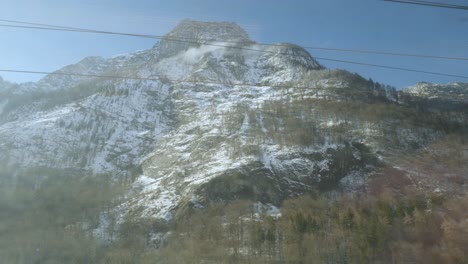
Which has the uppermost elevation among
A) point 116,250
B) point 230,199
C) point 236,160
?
point 236,160

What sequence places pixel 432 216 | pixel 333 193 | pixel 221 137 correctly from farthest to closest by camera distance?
pixel 221 137 → pixel 333 193 → pixel 432 216

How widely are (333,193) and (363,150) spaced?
2973 centimetres

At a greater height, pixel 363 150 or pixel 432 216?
pixel 363 150

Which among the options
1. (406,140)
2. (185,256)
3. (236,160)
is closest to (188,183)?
(236,160)

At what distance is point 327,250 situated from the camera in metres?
82.9

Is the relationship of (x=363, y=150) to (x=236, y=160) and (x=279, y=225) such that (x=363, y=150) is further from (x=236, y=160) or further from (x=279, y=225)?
(x=279, y=225)

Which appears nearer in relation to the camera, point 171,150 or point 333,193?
point 333,193

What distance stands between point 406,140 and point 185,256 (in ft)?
377

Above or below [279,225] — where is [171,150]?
above

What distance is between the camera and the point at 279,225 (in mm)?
104750

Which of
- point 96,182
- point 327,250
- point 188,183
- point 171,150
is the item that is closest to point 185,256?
point 327,250

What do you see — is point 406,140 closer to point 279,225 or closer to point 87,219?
point 279,225

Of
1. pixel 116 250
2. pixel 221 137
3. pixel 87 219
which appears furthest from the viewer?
pixel 221 137

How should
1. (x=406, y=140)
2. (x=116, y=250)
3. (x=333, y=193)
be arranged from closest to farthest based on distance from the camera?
(x=116, y=250), (x=333, y=193), (x=406, y=140)
